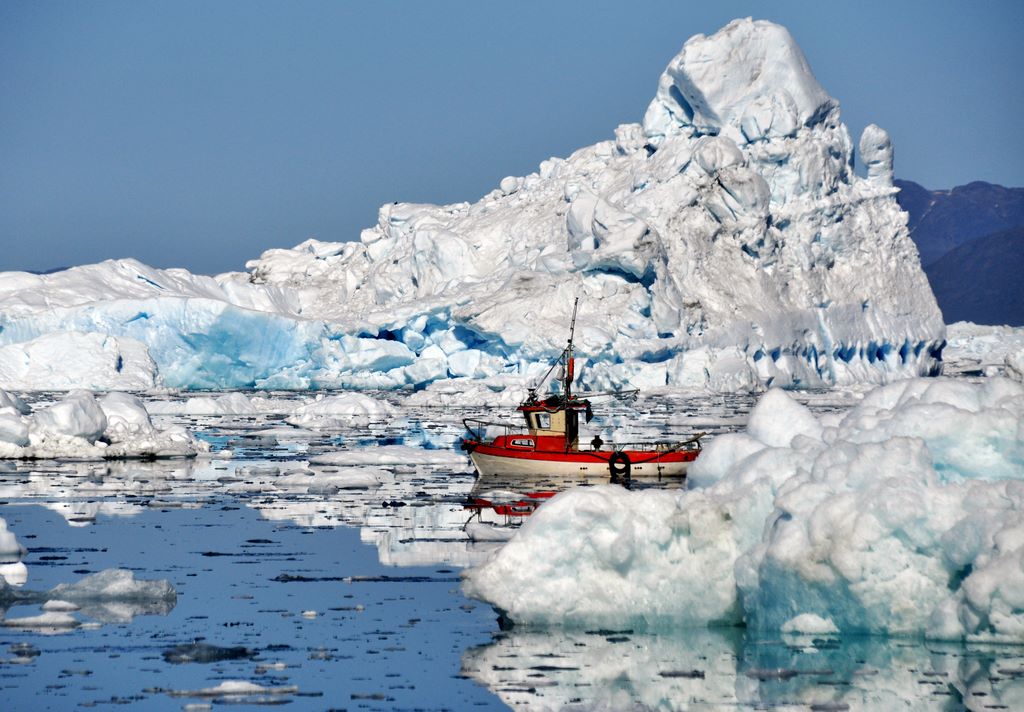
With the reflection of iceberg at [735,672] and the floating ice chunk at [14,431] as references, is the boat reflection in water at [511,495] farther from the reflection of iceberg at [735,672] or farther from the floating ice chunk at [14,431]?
the floating ice chunk at [14,431]

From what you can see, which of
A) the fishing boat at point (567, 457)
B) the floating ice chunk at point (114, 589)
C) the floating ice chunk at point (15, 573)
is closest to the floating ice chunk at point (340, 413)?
the fishing boat at point (567, 457)

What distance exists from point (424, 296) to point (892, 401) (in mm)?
49907

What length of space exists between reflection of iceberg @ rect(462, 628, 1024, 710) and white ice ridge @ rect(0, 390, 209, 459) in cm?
1518

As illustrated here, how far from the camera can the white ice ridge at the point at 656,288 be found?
160ft

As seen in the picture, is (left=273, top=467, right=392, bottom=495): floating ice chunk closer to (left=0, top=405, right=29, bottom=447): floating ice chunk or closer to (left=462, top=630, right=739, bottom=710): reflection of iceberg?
(left=0, top=405, right=29, bottom=447): floating ice chunk

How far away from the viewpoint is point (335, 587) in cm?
1012

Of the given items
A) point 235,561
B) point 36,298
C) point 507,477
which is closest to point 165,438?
point 507,477

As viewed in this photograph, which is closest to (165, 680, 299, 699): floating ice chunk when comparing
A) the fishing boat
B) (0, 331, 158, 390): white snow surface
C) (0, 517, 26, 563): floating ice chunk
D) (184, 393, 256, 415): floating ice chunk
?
(0, 517, 26, 563): floating ice chunk

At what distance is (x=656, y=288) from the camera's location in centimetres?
4947

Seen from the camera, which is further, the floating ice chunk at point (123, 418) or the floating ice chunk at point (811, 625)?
the floating ice chunk at point (123, 418)

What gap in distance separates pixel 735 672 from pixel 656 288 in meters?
42.5

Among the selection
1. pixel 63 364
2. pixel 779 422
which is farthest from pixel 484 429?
pixel 63 364

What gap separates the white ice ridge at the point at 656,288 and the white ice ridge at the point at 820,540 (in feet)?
117

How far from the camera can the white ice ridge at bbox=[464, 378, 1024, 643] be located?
24.9 ft
